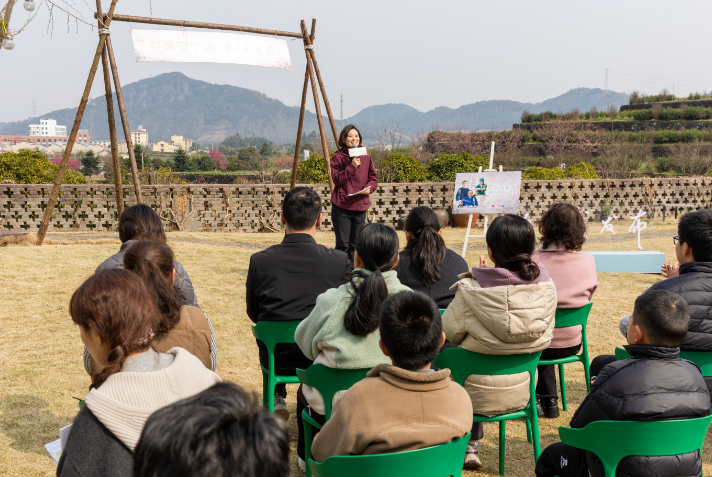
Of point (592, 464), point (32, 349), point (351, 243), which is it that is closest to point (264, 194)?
point (351, 243)

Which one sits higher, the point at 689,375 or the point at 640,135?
the point at 640,135

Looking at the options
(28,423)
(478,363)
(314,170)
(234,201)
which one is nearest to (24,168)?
(234,201)

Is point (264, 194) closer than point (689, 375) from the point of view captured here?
No

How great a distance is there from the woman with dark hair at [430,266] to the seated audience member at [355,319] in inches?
25.4

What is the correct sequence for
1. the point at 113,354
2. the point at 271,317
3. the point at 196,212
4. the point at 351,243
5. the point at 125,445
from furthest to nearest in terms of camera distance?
the point at 196,212 → the point at 351,243 → the point at 271,317 → the point at 113,354 → the point at 125,445

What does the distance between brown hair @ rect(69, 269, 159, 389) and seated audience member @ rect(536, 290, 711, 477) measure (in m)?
1.69

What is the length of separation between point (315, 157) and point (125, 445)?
14928mm

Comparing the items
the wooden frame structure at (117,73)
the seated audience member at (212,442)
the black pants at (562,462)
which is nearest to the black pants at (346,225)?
the wooden frame structure at (117,73)

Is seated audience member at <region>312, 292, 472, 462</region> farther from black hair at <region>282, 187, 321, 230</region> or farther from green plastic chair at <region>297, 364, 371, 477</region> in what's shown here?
black hair at <region>282, 187, 321, 230</region>

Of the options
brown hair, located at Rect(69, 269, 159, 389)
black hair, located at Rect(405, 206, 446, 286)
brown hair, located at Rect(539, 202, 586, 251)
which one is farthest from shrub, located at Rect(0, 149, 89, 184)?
brown hair, located at Rect(69, 269, 159, 389)

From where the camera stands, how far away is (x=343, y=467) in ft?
5.57

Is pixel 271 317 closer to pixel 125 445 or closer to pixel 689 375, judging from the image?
pixel 125 445

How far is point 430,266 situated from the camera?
3.27 m

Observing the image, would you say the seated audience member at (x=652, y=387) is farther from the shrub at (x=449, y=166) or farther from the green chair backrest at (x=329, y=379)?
the shrub at (x=449, y=166)
